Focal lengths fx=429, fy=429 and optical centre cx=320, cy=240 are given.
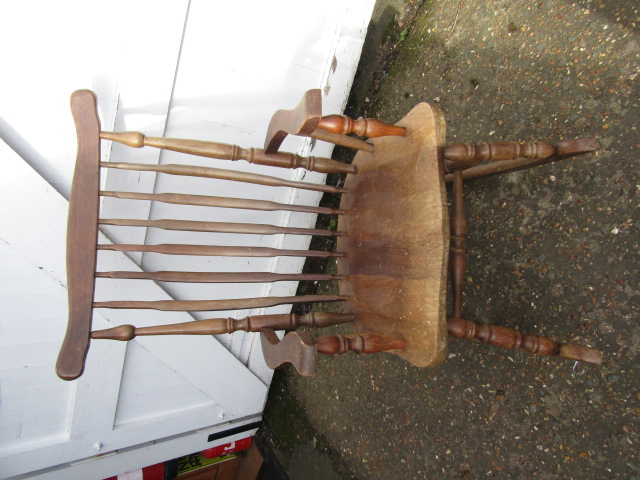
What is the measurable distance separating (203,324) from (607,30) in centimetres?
143

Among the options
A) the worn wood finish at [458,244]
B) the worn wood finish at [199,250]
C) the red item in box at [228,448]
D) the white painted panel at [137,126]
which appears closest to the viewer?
the worn wood finish at [199,250]

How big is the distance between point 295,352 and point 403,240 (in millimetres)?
425

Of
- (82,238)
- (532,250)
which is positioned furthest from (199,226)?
(532,250)

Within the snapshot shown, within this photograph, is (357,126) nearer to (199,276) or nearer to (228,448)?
(199,276)

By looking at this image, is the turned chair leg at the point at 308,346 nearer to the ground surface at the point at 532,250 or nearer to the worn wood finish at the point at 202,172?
the worn wood finish at the point at 202,172

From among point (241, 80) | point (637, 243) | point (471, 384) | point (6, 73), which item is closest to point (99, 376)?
point (6, 73)

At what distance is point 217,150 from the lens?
116 centimetres

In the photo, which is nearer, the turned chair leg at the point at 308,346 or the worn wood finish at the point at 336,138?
the turned chair leg at the point at 308,346

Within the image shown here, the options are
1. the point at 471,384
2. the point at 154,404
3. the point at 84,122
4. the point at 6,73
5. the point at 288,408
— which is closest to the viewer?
the point at 84,122

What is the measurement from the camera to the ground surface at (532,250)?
122 centimetres

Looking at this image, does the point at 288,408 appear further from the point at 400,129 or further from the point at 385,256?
the point at 400,129

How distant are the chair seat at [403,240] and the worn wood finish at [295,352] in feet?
0.99

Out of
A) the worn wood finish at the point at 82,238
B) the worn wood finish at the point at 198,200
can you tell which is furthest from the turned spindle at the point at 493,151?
the worn wood finish at the point at 82,238

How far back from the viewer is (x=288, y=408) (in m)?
2.49
